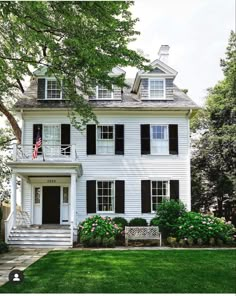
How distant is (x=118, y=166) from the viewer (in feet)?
60.1

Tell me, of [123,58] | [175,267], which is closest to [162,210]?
[175,267]

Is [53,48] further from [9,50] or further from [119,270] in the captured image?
[119,270]

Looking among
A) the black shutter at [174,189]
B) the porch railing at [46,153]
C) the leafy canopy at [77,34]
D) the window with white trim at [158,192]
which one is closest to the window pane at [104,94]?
the porch railing at [46,153]

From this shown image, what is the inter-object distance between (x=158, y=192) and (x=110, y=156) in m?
2.94

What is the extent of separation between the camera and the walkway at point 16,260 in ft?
30.0

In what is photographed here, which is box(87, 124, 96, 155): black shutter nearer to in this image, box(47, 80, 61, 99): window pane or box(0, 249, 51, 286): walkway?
box(47, 80, 61, 99): window pane

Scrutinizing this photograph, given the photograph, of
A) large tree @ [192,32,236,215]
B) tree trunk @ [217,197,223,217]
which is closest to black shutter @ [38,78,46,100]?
large tree @ [192,32,236,215]

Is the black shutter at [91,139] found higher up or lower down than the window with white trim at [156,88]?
lower down

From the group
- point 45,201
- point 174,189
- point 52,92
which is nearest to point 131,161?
point 174,189

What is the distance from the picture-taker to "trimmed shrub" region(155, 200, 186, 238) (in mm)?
15805

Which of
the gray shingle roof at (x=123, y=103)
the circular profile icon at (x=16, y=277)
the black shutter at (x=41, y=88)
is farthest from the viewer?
the black shutter at (x=41, y=88)

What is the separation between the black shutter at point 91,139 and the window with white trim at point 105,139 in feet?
0.75

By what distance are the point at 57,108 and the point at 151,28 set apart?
48.6 ft

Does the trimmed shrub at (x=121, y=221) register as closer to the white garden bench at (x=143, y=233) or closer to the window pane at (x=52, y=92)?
the white garden bench at (x=143, y=233)
